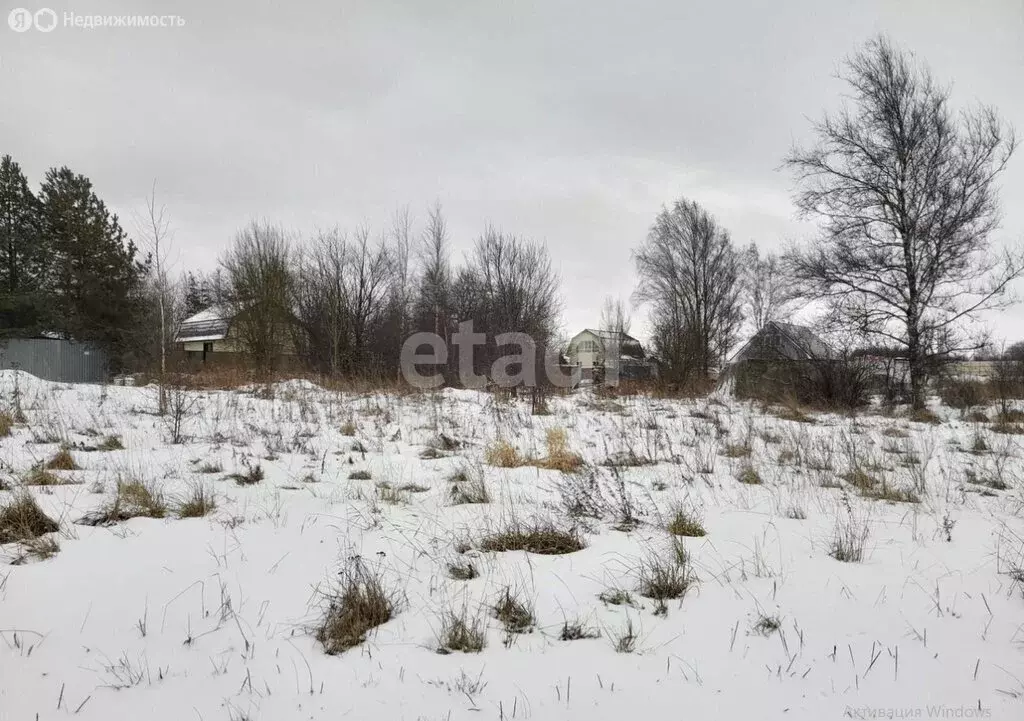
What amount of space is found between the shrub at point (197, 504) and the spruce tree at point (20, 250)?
2322 centimetres

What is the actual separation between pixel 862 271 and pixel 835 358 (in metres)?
2.68

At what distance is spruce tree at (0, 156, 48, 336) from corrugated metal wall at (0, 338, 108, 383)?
2.17 ft

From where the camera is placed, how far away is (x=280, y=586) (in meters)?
2.49

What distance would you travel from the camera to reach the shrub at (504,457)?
5.25m

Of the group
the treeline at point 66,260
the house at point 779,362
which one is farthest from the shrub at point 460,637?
the treeline at point 66,260

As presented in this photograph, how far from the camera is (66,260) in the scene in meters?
20.3

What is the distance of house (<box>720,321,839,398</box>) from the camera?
14211 millimetres

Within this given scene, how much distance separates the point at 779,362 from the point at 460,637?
16.1 meters

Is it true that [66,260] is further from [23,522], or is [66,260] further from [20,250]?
[23,522]

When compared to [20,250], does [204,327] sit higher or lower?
lower

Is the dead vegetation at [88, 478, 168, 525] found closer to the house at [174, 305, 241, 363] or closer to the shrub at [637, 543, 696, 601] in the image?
the shrub at [637, 543, 696, 601]

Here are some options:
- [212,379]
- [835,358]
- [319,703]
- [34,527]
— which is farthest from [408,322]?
[319,703]

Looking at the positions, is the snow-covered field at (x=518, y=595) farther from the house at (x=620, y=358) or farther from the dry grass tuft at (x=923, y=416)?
the house at (x=620, y=358)

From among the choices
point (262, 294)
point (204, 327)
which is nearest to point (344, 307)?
point (262, 294)
